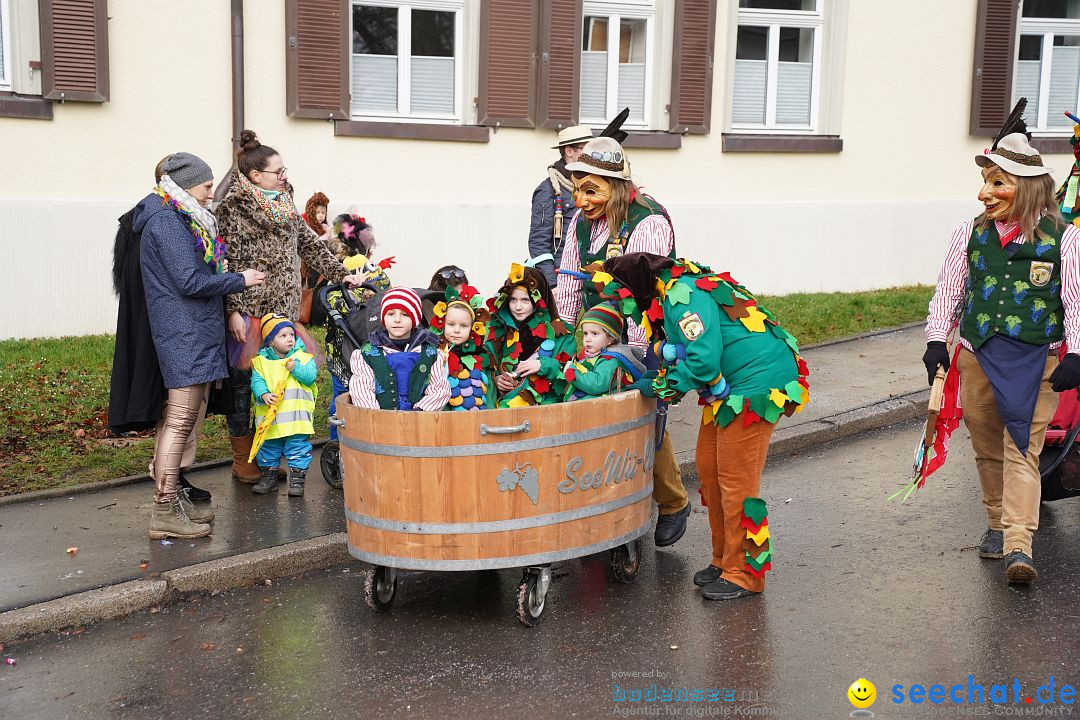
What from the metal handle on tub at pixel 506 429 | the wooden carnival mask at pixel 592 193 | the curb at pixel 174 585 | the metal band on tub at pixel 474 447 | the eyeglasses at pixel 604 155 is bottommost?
the curb at pixel 174 585

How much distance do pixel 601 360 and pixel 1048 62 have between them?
12.6 m

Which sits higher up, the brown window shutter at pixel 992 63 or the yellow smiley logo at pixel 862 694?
the brown window shutter at pixel 992 63

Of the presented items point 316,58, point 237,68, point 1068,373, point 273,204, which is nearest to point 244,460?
point 273,204

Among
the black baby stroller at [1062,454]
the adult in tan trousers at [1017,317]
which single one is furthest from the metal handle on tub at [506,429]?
the black baby stroller at [1062,454]

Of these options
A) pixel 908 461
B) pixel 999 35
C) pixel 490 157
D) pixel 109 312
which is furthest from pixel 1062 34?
pixel 109 312

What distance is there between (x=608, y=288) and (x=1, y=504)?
3.75 meters

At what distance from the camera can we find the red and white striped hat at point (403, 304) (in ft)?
19.0

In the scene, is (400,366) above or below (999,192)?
below

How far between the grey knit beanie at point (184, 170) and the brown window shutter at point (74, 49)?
509 cm

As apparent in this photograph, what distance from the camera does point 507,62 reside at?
12578 mm

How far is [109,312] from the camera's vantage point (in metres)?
11.3

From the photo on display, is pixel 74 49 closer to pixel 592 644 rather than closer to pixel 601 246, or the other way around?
pixel 601 246

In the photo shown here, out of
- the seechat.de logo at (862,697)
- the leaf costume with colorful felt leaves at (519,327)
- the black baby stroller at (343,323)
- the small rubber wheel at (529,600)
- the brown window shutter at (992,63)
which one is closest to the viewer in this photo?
the seechat.de logo at (862,697)

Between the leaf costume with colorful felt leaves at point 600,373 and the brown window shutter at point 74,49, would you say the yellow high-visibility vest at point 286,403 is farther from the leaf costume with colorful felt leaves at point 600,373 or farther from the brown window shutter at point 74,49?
the brown window shutter at point 74,49
